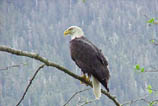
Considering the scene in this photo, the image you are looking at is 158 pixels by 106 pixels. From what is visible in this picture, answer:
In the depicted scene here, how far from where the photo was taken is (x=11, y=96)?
386ft

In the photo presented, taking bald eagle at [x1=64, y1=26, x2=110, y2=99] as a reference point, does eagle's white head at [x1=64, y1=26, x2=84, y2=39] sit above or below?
above

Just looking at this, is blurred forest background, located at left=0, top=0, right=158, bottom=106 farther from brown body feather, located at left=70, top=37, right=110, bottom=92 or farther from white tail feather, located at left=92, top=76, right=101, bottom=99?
white tail feather, located at left=92, top=76, right=101, bottom=99

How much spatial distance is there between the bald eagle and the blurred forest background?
9969 centimetres

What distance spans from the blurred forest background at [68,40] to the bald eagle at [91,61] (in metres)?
99.7

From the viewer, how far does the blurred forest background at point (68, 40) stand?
120500 millimetres

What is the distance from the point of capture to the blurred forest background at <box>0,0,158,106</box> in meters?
120

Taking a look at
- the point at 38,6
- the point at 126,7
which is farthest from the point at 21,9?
the point at 126,7

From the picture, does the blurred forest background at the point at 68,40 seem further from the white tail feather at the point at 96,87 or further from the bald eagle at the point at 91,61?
the white tail feather at the point at 96,87

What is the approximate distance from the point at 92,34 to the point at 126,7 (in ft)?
81.7

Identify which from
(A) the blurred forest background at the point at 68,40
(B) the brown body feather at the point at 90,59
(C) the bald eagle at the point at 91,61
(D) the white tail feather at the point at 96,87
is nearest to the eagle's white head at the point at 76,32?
(C) the bald eagle at the point at 91,61

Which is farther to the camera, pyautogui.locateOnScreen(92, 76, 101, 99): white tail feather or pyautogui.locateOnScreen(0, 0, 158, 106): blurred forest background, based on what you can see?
pyautogui.locateOnScreen(0, 0, 158, 106): blurred forest background

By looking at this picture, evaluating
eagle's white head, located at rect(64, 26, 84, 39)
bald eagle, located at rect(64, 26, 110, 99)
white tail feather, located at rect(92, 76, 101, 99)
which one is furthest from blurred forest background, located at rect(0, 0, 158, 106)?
white tail feather, located at rect(92, 76, 101, 99)

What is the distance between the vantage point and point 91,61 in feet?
16.3

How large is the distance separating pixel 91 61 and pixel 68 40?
497 ft
